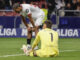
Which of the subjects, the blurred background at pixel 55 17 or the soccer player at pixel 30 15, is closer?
the soccer player at pixel 30 15

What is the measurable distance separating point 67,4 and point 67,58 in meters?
13.5

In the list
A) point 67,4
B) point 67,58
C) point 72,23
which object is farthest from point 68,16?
point 67,58

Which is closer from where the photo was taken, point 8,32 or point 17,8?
point 17,8

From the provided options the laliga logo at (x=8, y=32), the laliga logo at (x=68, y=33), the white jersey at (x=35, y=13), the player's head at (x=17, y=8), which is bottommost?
the laliga logo at (x=68, y=33)

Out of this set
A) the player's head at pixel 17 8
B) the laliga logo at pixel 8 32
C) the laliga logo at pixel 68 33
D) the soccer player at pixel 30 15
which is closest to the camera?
the player's head at pixel 17 8

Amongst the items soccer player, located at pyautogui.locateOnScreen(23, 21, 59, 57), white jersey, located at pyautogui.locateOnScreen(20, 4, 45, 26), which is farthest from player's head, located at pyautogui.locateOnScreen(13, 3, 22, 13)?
soccer player, located at pyautogui.locateOnScreen(23, 21, 59, 57)

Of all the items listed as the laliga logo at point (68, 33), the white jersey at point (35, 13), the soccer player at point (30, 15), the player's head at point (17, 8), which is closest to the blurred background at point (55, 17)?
the laliga logo at point (68, 33)

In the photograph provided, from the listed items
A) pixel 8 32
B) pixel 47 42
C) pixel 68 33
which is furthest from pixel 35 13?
pixel 68 33

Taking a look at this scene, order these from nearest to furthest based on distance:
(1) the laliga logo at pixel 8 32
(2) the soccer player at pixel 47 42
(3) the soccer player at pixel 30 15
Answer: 1. (2) the soccer player at pixel 47 42
2. (3) the soccer player at pixel 30 15
3. (1) the laliga logo at pixel 8 32

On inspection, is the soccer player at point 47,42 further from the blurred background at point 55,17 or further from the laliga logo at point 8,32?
the blurred background at point 55,17

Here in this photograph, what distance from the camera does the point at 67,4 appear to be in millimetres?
26594

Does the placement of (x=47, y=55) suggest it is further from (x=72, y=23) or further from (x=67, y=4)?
(x=67, y=4)

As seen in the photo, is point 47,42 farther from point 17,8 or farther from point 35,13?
point 35,13

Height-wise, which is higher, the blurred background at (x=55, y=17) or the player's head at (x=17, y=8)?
the player's head at (x=17, y=8)
